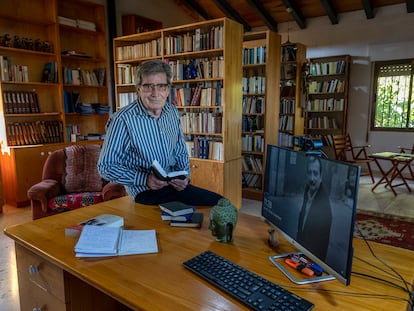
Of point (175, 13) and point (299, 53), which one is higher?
point (175, 13)

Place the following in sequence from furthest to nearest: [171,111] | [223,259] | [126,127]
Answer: [171,111]
[126,127]
[223,259]

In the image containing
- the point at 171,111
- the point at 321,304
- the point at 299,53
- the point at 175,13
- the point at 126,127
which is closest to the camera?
the point at 321,304

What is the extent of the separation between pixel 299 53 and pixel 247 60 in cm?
127

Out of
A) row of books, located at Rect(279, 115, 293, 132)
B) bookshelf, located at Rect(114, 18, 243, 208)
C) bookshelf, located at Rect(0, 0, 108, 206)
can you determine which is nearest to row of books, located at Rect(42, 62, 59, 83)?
bookshelf, located at Rect(0, 0, 108, 206)

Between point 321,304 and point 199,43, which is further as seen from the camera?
point 199,43

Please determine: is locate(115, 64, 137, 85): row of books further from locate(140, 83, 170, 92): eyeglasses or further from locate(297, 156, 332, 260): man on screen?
locate(297, 156, 332, 260): man on screen

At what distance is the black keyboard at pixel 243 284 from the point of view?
0.86 m

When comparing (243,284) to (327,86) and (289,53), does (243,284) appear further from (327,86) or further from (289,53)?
(327,86)

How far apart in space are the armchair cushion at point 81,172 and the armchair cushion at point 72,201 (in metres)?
0.16

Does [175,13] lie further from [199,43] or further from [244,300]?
[244,300]

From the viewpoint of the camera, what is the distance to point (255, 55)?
426 centimetres

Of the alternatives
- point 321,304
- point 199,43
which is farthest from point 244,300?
point 199,43

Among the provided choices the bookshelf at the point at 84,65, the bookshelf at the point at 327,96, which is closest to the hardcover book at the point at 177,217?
the bookshelf at the point at 84,65

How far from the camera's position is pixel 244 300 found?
0.89 meters
